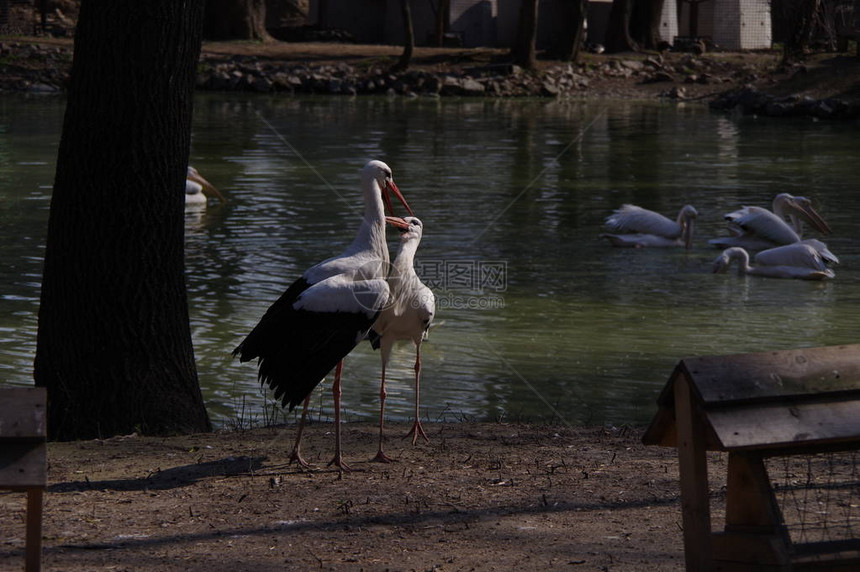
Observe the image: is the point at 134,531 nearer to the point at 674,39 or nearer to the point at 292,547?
the point at 292,547

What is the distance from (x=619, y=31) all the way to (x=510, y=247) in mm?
31319

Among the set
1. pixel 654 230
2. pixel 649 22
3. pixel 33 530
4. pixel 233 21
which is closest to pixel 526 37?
pixel 649 22

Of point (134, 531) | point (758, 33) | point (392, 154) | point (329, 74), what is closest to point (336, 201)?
point (392, 154)

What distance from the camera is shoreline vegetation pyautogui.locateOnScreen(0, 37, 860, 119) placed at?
3472cm

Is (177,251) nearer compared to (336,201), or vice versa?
(177,251)

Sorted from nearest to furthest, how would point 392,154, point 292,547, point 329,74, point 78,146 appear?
1. point 292,547
2. point 78,146
3. point 392,154
4. point 329,74

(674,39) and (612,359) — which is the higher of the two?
(674,39)

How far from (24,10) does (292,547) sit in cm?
4288

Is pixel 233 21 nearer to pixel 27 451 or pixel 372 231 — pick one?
pixel 372 231

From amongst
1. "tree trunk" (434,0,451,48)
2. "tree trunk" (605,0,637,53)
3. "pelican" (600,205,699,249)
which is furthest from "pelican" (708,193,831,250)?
"tree trunk" (605,0,637,53)

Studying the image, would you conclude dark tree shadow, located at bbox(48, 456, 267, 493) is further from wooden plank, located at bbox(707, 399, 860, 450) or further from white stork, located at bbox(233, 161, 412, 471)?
wooden plank, located at bbox(707, 399, 860, 450)

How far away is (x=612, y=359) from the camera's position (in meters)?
9.42

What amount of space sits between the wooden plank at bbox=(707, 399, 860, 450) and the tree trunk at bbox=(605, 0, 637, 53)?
134 feet

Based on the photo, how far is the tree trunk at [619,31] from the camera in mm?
43250
